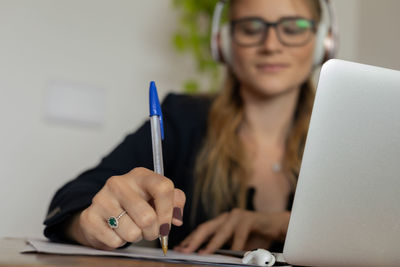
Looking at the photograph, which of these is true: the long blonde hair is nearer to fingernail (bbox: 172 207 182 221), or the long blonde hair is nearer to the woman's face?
the woman's face

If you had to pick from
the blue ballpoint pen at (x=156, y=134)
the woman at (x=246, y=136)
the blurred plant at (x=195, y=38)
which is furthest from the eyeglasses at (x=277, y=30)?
the blue ballpoint pen at (x=156, y=134)

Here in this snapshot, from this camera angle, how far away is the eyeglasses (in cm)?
140

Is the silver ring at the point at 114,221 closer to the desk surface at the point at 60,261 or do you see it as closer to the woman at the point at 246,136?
the desk surface at the point at 60,261

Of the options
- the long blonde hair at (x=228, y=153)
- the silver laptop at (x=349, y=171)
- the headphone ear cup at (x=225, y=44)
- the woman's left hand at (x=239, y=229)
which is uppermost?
the headphone ear cup at (x=225, y=44)

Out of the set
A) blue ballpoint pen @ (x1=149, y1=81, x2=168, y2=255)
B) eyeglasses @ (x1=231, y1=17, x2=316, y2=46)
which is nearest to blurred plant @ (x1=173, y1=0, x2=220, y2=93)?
eyeglasses @ (x1=231, y1=17, x2=316, y2=46)

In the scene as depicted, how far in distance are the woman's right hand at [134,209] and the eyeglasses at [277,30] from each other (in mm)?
808

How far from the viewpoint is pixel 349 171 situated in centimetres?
57

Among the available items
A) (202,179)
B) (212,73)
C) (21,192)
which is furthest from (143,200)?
(212,73)

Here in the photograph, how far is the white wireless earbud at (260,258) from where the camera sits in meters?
0.66

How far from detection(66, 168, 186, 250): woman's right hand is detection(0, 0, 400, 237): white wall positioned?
100cm

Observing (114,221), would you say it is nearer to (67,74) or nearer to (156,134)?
(156,134)

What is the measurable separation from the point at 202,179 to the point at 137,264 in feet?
2.78

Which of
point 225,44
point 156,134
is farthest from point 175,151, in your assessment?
point 156,134

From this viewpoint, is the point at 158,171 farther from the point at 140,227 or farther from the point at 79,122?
the point at 79,122
